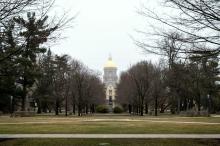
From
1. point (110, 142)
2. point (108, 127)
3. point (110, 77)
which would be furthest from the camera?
point (110, 77)

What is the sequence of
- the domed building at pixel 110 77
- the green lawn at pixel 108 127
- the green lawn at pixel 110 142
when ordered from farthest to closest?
the domed building at pixel 110 77
the green lawn at pixel 108 127
the green lawn at pixel 110 142

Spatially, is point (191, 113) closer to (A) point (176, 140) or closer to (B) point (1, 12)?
(A) point (176, 140)

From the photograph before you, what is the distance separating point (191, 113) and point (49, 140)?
4093 centimetres

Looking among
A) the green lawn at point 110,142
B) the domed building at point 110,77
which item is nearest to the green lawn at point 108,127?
the green lawn at point 110,142

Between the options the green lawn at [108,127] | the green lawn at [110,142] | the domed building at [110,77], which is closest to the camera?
the green lawn at [110,142]

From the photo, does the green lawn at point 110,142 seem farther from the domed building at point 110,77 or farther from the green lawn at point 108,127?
the domed building at point 110,77

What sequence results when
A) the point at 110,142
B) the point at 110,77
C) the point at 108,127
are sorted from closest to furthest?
the point at 110,142 → the point at 108,127 → the point at 110,77

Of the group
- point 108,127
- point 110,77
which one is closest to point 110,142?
point 108,127

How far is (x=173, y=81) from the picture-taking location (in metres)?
65.2

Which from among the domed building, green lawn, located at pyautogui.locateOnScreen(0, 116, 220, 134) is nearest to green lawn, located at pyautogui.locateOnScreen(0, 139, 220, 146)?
green lawn, located at pyautogui.locateOnScreen(0, 116, 220, 134)

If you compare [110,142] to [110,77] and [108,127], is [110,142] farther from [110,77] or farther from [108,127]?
[110,77]

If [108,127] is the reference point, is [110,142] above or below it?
below

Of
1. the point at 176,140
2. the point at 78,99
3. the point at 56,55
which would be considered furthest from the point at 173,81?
the point at 176,140

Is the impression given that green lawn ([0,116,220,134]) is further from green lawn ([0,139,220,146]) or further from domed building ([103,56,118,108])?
domed building ([103,56,118,108])
